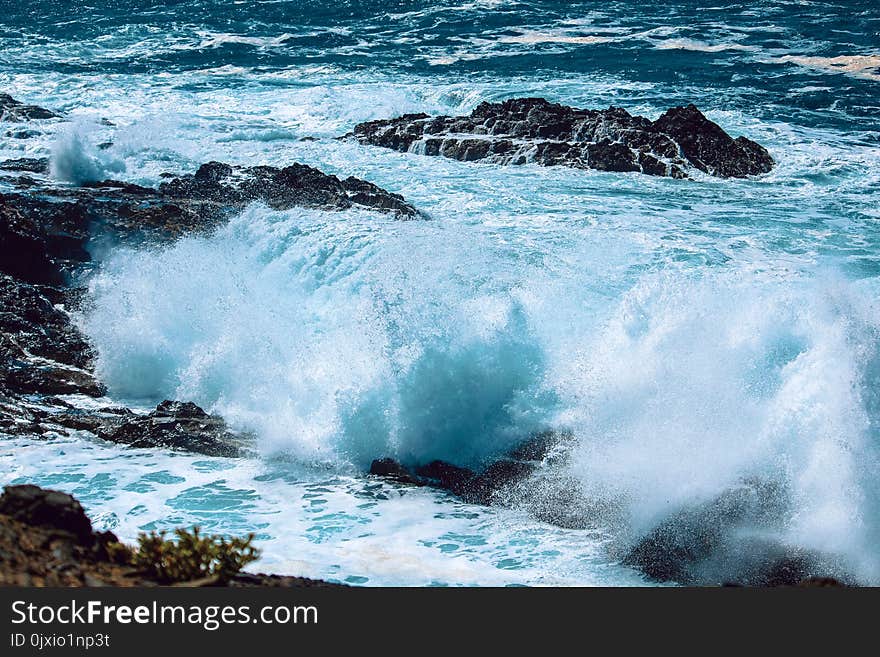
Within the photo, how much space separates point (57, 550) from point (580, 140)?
Result: 17.1m

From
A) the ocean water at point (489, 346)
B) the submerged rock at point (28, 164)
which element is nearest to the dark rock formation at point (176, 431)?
the ocean water at point (489, 346)

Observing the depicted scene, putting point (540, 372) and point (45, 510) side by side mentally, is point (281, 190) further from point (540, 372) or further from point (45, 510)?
point (45, 510)

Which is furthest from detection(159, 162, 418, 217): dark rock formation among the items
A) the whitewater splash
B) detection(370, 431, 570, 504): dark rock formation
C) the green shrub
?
the green shrub

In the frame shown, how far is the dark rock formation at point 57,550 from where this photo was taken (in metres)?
4.20

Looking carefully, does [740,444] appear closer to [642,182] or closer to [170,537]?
[170,537]

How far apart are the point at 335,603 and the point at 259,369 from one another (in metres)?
6.82

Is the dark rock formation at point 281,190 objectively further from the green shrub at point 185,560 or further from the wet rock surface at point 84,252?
the green shrub at point 185,560

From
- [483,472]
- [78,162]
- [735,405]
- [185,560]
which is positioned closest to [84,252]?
[78,162]

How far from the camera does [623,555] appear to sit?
24.4ft

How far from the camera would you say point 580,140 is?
20.1m

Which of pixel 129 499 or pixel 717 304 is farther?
pixel 717 304

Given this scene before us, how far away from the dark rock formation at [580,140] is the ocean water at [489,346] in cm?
58

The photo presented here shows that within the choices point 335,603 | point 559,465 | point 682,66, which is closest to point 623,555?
point 559,465

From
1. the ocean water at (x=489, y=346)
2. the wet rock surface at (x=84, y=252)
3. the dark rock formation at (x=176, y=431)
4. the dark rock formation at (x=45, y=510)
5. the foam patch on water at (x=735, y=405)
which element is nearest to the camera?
the dark rock formation at (x=45, y=510)
